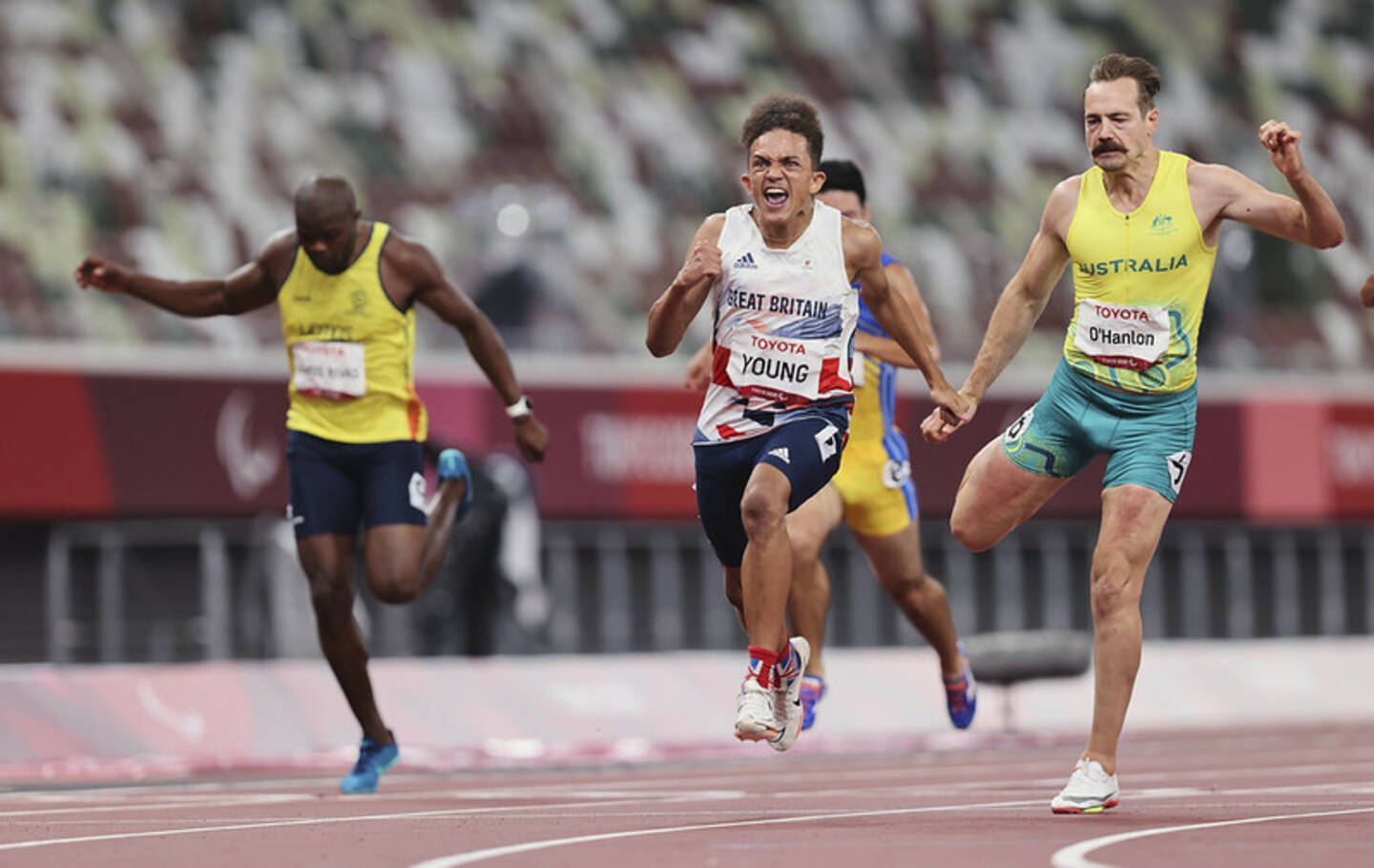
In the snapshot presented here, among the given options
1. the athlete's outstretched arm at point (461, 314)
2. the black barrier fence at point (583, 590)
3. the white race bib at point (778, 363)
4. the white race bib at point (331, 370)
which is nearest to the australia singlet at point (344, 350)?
the white race bib at point (331, 370)

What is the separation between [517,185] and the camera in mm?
21781

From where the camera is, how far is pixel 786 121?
8781 mm

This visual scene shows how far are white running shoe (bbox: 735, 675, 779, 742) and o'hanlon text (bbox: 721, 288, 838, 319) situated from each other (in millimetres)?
1333

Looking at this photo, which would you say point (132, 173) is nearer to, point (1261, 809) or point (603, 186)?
point (603, 186)

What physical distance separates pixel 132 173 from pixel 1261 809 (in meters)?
13.6

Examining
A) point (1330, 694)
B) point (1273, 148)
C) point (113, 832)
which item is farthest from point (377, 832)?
point (1330, 694)

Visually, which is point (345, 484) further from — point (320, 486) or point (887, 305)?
point (887, 305)

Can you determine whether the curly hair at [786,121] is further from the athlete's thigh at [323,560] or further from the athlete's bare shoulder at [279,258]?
the athlete's thigh at [323,560]

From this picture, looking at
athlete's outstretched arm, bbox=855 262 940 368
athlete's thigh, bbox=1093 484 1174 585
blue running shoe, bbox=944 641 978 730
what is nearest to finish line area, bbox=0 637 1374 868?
blue running shoe, bbox=944 641 978 730

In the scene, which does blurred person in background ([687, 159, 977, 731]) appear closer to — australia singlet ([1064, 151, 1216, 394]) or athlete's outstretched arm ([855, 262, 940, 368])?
athlete's outstretched arm ([855, 262, 940, 368])

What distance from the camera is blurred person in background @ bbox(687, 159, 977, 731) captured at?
449 inches

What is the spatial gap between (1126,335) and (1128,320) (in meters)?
0.05

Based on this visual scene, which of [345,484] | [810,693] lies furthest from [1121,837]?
[345,484]

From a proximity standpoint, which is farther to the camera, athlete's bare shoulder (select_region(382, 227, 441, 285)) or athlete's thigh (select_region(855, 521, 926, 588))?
athlete's thigh (select_region(855, 521, 926, 588))
